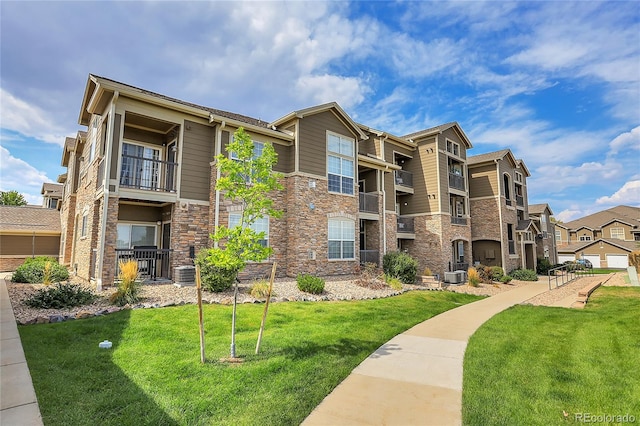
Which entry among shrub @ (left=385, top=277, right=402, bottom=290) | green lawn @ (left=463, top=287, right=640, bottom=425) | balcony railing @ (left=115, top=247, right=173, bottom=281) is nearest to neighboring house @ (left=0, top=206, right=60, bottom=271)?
balcony railing @ (left=115, top=247, right=173, bottom=281)

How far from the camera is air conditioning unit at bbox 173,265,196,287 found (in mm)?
11281

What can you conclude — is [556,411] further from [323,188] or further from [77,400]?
[323,188]

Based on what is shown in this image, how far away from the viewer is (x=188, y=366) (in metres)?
4.85

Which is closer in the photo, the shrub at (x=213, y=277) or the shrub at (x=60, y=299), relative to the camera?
the shrub at (x=60, y=299)

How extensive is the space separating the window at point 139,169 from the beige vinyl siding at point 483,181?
A: 25.0 m

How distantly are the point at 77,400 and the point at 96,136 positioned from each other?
13768 mm

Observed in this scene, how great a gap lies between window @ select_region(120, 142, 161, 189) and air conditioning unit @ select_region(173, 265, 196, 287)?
12.8 feet

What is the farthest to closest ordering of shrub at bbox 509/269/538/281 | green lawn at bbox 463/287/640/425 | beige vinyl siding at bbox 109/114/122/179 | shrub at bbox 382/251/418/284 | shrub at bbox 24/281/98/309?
shrub at bbox 509/269/538/281 → shrub at bbox 382/251/418/284 → beige vinyl siding at bbox 109/114/122/179 → shrub at bbox 24/281/98/309 → green lawn at bbox 463/287/640/425

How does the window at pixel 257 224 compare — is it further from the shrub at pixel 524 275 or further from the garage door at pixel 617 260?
the garage door at pixel 617 260

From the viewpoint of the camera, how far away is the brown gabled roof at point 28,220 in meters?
21.0

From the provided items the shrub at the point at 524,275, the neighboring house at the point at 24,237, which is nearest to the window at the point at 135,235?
the neighboring house at the point at 24,237

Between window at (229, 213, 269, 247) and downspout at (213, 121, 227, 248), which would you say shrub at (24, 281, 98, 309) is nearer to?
downspout at (213, 121, 227, 248)

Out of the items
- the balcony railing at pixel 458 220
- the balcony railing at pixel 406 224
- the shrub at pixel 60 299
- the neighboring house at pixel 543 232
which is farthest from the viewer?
the neighboring house at pixel 543 232

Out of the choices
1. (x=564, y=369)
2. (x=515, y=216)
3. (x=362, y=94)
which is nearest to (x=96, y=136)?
(x=362, y=94)
